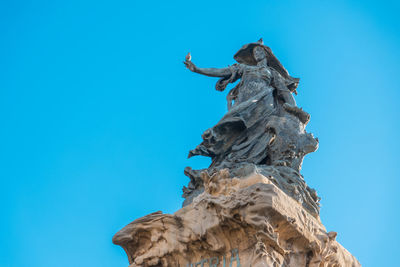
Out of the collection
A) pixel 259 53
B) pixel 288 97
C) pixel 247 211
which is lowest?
pixel 247 211

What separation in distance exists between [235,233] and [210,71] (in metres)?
5.03

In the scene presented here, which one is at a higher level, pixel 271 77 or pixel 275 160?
pixel 271 77

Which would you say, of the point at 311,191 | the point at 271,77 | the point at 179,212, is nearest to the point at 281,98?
the point at 271,77

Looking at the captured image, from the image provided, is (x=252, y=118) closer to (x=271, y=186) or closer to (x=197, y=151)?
(x=197, y=151)

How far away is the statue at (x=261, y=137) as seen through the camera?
24.4 ft

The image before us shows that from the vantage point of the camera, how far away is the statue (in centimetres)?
743

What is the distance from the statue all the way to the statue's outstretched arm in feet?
2.52

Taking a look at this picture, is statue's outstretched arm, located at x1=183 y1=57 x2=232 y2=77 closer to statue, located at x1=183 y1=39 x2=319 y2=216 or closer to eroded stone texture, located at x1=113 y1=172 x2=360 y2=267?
statue, located at x1=183 y1=39 x2=319 y2=216

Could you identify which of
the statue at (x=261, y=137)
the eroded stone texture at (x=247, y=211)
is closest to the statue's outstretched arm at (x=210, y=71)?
the statue at (x=261, y=137)

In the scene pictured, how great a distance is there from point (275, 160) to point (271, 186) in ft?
5.39

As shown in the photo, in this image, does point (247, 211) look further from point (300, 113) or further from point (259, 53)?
point (259, 53)

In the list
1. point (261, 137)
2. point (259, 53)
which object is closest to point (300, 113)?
point (261, 137)

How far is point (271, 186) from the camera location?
19.7ft

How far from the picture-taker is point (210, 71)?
414 inches
